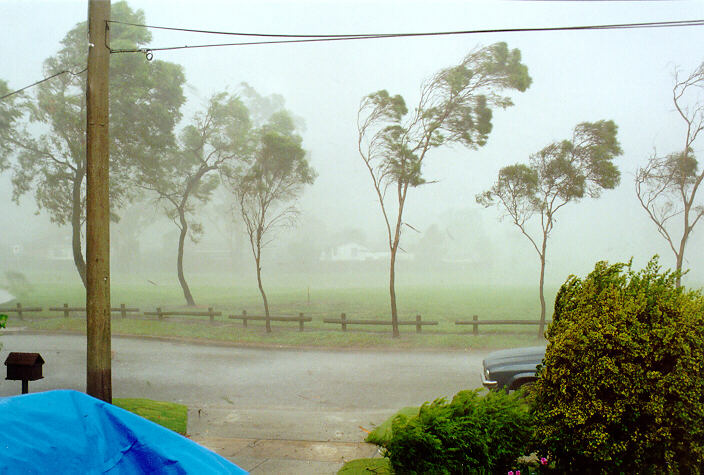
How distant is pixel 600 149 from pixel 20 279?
1331cm

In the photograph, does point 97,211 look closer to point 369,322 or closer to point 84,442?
point 84,442

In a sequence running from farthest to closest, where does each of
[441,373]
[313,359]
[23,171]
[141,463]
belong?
[23,171] < [313,359] < [441,373] < [141,463]

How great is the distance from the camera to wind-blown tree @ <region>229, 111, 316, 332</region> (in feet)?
35.7

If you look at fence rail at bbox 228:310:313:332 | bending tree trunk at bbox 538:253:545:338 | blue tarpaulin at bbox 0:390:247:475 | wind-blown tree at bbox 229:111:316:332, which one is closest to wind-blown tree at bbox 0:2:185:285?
wind-blown tree at bbox 229:111:316:332

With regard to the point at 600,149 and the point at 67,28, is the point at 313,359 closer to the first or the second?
the point at 600,149

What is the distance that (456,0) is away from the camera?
31.4 ft

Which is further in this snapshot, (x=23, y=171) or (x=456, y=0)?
(x=23, y=171)

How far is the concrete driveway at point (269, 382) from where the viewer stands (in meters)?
7.07

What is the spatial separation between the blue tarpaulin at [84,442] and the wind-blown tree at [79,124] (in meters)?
9.54

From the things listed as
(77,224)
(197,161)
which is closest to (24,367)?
(197,161)

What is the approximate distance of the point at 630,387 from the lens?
326cm

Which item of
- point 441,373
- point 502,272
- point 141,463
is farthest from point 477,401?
point 502,272

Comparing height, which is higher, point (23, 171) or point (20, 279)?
point (23, 171)

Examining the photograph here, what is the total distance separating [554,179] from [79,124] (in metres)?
10.4
